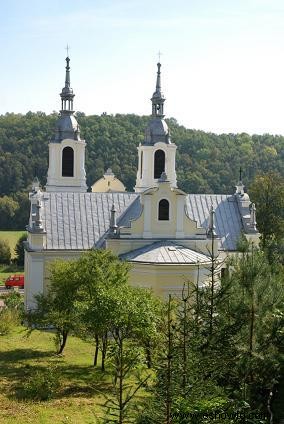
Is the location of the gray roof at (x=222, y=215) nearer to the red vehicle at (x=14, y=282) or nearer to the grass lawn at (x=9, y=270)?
the red vehicle at (x=14, y=282)

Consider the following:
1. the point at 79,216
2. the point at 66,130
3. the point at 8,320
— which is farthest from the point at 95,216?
the point at 66,130

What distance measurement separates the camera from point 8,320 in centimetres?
2744

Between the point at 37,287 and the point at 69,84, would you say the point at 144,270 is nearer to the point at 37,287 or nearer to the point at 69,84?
Result: the point at 37,287

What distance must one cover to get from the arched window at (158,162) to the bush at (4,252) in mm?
26616

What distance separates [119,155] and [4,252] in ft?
59.5

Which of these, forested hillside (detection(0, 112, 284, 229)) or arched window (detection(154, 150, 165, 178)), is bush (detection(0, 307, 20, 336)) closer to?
arched window (detection(154, 150, 165, 178))

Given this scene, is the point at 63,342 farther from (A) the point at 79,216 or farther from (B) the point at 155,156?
(B) the point at 155,156

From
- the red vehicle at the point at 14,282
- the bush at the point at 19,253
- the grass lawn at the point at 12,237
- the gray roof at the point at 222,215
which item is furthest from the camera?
the grass lawn at the point at 12,237

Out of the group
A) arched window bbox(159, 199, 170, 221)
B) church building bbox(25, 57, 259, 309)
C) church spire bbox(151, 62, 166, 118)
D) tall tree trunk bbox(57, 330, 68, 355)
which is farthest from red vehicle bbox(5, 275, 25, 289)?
tall tree trunk bbox(57, 330, 68, 355)

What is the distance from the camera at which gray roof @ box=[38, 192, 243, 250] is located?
1134 inches

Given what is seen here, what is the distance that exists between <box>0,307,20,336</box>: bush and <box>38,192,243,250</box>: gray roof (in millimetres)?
3323

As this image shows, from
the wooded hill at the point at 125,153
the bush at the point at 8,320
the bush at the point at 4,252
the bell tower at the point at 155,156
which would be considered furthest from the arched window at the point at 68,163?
the wooded hill at the point at 125,153

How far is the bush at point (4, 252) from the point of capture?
57.2 m

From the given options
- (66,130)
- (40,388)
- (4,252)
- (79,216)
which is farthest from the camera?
(4,252)
